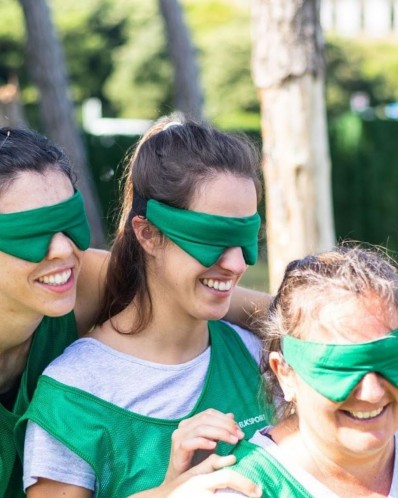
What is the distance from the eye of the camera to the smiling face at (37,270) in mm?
2592

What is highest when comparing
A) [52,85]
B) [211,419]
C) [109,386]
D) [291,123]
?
[211,419]

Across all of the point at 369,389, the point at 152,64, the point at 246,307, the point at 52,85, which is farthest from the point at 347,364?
the point at 152,64

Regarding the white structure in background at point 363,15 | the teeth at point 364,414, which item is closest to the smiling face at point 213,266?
the teeth at point 364,414

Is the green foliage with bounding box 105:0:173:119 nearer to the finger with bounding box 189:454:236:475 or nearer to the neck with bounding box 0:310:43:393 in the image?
the neck with bounding box 0:310:43:393

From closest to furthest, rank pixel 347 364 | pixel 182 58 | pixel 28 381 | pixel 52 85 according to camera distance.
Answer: pixel 347 364, pixel 28 381, pixel 52 85, pixel 182 58

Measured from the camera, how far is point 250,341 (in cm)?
301

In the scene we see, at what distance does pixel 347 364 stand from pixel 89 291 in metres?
1.14

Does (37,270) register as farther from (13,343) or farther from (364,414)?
(364,414)

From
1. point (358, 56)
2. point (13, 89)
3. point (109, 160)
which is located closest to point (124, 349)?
point (13, 89)

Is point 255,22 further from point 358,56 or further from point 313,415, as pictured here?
point 358,56

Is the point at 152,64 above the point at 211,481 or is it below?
below

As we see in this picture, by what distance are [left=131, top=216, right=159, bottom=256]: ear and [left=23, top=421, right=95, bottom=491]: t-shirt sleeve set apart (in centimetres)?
57

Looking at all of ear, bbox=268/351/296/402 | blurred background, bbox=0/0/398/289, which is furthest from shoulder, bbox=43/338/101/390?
blurred background, bbox=0/0/398/289

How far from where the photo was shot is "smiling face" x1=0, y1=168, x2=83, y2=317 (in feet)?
8.50
